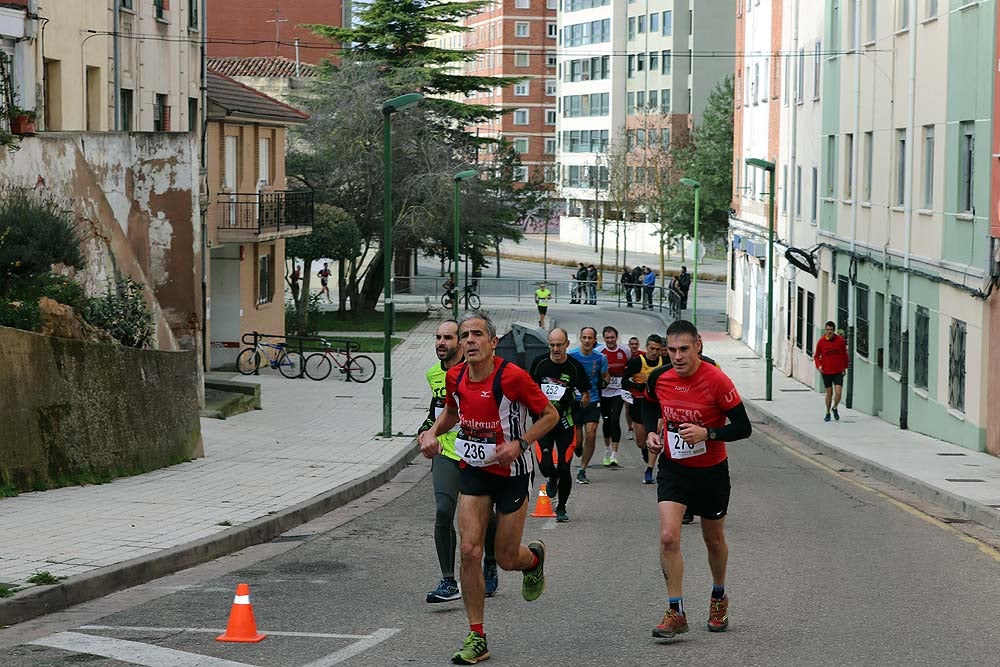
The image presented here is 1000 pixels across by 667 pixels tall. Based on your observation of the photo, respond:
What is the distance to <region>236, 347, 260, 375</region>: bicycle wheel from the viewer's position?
3556 centimetres

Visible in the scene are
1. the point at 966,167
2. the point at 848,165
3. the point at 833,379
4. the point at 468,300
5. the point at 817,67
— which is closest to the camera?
the point at 966,167

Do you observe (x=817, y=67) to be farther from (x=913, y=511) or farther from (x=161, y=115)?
(x=913, y=511)

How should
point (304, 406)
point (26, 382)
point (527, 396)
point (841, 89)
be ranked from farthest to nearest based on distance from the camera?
point (841, 89) → point (304, 406) → point (26, 382) → point (527, 396)

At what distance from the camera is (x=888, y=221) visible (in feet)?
98.4

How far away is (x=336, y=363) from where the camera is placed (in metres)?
35.6

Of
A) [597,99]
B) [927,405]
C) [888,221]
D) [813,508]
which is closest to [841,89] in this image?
[888,221]

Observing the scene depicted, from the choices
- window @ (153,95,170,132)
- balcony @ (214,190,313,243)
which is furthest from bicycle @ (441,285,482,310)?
window @ (153,95,170,132)

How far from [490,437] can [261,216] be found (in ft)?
95.8

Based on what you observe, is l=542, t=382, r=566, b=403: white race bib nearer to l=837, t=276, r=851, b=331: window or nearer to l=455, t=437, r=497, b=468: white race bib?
l=455, t=437, r=497, b=468: white race bib

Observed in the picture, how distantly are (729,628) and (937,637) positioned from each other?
1240 millimetres

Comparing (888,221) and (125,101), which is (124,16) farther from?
(888,221)

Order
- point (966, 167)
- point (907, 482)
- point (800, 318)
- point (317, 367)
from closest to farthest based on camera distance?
point (907, 482) → point (966, 167) → point (317, 367) → point (800, 318)

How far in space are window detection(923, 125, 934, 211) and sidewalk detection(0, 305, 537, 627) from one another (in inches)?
402

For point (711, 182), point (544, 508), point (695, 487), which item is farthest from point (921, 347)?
point (711, 182)
